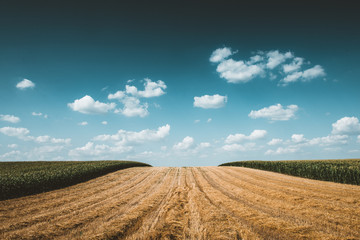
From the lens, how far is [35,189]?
42.4ft

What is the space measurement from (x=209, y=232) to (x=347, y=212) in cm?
624

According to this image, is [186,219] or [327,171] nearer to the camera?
[186,219]

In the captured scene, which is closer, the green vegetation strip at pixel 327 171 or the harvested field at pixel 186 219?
the harvested field at pixel 186 219

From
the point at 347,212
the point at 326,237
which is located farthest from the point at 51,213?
the point at 347,212

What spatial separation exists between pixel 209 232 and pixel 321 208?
19.3 ft

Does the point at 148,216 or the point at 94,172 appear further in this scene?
the point at 94,172

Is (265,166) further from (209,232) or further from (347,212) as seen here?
(209,232)

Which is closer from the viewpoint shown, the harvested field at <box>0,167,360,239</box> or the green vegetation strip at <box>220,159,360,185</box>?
the harvested field at <box>0,167,360,239</box>

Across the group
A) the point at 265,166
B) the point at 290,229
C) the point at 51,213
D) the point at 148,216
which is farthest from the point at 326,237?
the point at 265,166

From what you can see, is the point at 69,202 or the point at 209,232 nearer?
the point at 209,232

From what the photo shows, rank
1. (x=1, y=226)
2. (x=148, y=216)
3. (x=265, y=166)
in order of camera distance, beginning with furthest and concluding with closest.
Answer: (x=265, y=166) < (x=148, y=216) < (x=1, y=226)

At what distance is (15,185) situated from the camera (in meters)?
11.8

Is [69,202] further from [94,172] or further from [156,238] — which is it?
[94,172]

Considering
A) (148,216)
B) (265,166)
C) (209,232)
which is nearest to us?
(209,232)
